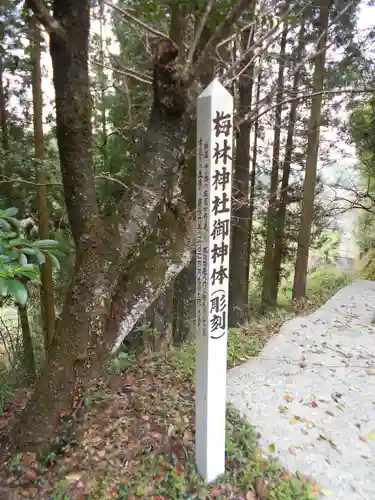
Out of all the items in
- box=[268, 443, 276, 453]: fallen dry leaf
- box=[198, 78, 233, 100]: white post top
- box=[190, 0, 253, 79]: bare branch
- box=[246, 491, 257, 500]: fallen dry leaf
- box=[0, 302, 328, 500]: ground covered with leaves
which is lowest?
box=[268, 443, 276, 453]: fallen dry leaf

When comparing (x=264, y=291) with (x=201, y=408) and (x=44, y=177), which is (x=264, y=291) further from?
(x=201, y=408)

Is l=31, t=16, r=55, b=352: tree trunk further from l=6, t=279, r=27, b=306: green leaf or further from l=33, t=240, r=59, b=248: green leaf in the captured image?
l=6, t=279, r=27, b=306: green leaf

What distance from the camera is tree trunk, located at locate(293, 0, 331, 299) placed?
6.88 m

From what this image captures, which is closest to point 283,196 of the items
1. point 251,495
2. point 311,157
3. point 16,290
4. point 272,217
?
point 272,217

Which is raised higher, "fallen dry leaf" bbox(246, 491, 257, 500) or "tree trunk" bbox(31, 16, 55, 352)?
"tree trunk" bbox(31, 16, 55, 352)

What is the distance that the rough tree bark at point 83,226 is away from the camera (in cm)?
236

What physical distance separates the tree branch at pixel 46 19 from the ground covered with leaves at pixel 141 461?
107 inches

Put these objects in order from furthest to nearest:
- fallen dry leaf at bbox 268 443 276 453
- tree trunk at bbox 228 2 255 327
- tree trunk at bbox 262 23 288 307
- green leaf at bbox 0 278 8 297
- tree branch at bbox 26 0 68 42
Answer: tree trunk at bbox 262 23 288 307, tree trunk at bbox 228 2 255 327, fallen dry leaf at bbox 268 443 276 453, tree branch at bbox 26 0 68 42, green leaf at bbox 0 278 8 297

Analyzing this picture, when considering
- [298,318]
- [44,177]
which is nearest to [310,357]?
[298,318]

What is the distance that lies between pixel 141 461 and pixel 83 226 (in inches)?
67.9

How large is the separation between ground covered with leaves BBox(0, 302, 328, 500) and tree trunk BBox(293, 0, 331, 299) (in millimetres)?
5511

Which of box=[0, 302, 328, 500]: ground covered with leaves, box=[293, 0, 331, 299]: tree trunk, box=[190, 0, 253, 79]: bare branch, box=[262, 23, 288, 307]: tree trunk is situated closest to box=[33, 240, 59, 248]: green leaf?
box=[190, 0, 253, 79]: bare branch

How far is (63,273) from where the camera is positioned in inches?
281

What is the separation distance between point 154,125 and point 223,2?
1357 millimetres
